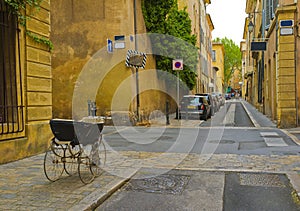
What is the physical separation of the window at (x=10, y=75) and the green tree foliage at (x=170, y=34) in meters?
11.2

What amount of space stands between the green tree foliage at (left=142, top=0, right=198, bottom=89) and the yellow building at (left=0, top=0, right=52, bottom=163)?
10.7 metres

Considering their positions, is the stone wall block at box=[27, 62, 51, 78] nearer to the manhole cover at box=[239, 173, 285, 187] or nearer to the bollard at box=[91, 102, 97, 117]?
the manhole cover at box=[239, 173, 285, 187]

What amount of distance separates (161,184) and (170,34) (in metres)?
16.2

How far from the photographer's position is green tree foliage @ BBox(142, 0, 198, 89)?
18.8 metres

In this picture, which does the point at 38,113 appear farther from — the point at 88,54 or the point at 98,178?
the point at 88,54

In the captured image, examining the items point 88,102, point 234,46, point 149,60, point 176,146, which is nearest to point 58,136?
point 176,146

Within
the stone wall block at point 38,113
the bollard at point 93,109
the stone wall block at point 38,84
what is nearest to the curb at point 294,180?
the stone wall block at point 38,113

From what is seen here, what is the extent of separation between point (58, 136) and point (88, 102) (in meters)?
10.2

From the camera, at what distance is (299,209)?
446 centimetres

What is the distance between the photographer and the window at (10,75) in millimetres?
7594

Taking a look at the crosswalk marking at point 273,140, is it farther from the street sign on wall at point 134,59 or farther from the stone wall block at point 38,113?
the street sign on wall at point 134,59

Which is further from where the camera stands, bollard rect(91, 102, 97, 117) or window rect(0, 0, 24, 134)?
bollard rect(91, 102, 97, 117)

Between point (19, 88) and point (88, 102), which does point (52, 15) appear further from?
point (19, 88)

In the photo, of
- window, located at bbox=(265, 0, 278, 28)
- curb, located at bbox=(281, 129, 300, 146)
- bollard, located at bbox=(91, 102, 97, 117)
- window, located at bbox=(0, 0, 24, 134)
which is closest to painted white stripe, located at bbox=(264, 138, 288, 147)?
curb, located at bbox=(281, 129, 300, 146)
